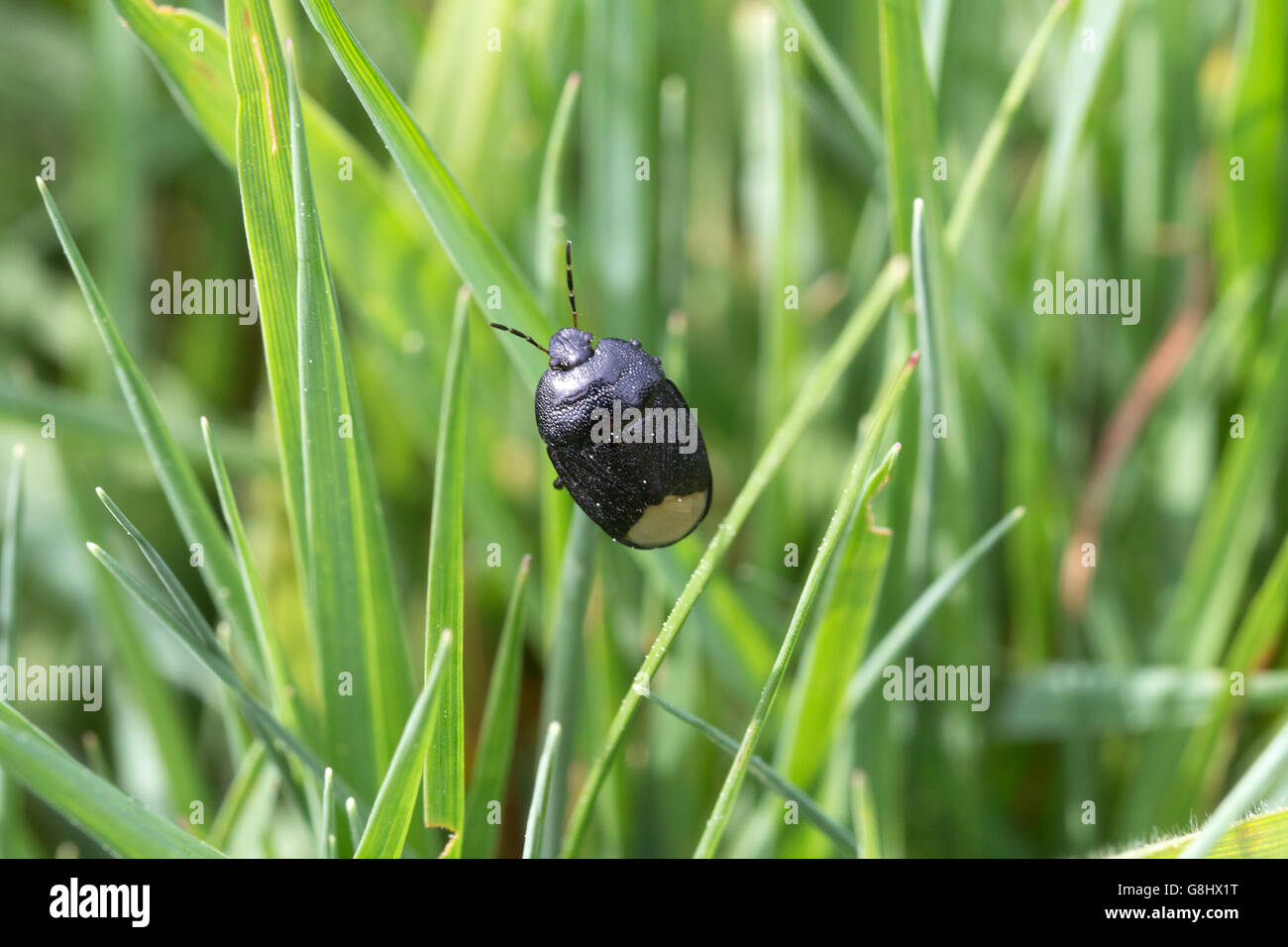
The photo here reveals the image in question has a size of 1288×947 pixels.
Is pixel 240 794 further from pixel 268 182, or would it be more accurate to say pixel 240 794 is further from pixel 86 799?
pixel 268 182

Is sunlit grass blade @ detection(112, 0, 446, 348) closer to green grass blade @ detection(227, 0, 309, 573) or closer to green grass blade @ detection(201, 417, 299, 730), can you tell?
green grass blade @ detection(227, 0, 309, 573)

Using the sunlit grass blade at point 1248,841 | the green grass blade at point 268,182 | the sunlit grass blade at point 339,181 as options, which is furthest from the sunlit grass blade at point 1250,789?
the sunlit grass blade at point 339,181

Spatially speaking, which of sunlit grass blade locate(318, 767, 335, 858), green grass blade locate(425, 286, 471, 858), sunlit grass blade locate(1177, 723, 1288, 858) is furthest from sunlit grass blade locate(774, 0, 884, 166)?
sunlit grass blade locate(318, 767, 335, 858)

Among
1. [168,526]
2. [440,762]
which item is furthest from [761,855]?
[168,526]

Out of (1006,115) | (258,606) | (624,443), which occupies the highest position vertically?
(1006,115)

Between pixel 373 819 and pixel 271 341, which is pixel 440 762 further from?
pixel 271 341

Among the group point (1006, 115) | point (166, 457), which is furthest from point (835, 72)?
point (166, 457)
